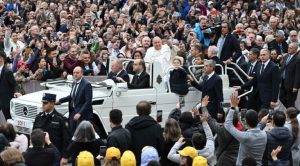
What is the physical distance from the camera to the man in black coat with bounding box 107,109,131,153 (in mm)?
14414

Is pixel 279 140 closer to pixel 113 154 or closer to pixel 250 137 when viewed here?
pixel 250 137

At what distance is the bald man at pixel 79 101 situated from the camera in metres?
18.0

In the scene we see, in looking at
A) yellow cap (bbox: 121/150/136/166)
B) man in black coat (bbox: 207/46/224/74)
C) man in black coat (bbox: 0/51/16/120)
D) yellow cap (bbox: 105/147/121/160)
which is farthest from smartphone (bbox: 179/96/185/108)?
yellow cap (bbox: 121/150/136/166)

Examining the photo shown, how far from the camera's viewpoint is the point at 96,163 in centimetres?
1459

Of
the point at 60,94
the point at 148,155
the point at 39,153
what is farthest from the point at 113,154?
the point at 60,94

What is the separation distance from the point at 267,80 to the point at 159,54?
8.54 ft

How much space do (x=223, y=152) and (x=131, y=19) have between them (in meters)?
17.2

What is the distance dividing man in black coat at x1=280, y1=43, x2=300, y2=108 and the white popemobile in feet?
7.20

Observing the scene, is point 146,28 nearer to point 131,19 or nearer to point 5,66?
point 131,19

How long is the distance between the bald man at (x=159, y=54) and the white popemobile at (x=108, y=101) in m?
1.04

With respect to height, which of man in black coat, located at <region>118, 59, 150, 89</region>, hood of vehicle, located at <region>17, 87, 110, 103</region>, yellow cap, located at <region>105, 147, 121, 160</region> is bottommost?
yellow cap, located at <region>105, 147, 121, 160</region>

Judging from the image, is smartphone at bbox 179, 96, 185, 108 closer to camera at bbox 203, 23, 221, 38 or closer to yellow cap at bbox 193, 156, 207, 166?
camera at bbox 203, 23, 221, 38

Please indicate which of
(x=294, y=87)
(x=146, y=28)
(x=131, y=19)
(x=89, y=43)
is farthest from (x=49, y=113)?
(x=131, y=19)

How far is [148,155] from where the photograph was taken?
13625 mm
